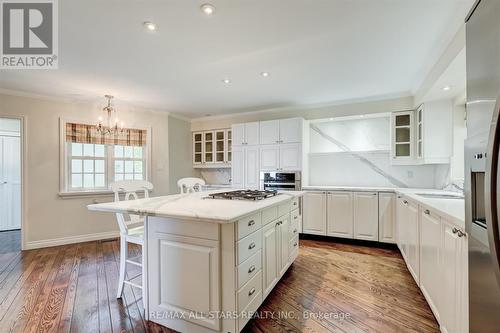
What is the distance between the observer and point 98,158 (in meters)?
4.15

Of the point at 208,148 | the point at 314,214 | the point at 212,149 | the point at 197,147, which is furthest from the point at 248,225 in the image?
the point at 197,147

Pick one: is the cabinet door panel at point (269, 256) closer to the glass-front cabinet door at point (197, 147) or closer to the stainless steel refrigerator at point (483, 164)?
the stainless steel refrigerator at point (483, 164)

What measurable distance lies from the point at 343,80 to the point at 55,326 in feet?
12.5

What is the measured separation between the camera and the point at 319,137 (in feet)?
14.6

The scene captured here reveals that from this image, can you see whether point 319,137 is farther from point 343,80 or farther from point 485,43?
point 485,43

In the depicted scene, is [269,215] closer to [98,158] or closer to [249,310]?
[249,310]

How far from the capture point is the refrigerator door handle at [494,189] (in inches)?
30.2

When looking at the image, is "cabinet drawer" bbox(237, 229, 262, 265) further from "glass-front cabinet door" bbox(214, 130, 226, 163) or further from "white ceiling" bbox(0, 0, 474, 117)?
"glass-front cabinet door" bbox(214, 130, 226, 163)

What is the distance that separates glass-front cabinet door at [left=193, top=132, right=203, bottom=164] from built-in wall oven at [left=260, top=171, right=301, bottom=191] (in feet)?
5.93

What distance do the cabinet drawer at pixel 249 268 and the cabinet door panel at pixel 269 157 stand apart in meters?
2.49

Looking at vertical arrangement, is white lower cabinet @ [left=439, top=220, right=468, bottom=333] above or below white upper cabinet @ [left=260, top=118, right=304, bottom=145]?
below

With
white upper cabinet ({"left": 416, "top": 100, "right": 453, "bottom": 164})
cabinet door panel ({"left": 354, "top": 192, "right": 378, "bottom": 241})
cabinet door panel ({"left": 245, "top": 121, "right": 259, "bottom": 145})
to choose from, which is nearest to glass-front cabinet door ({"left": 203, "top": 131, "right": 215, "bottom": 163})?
cabinet door panel ({"left": 245, "top": 121, "right": 259, "bottom": 145})

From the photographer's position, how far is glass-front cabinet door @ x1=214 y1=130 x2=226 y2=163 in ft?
16.9

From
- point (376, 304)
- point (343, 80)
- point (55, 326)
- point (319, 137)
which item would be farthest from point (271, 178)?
point (55, 326)
